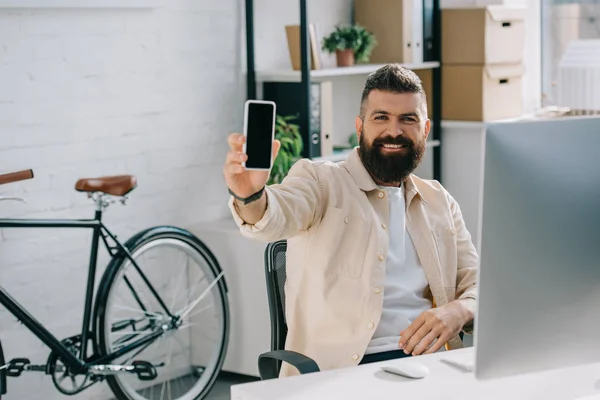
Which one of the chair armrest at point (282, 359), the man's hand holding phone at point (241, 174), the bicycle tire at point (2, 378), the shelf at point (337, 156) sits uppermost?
the man's hand holding phone at point (241, 174)

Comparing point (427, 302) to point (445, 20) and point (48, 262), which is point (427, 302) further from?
point (445, 20)

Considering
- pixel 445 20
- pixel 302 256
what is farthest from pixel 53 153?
pixel 445 20

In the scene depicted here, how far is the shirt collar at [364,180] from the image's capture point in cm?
229

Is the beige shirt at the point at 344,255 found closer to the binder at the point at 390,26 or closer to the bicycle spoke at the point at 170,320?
the bicycle spoke at the point at 170,320

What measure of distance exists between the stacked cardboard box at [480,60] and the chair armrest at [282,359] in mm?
2639

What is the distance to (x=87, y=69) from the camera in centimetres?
338

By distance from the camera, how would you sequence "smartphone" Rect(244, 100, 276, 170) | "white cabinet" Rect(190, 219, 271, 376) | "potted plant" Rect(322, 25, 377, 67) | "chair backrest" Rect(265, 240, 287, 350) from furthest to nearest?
"potted plant" Rect(322, 25, 377, 67) < "white cabinet" Rect(190, 219, 271, 376) < "chair backrest" Rect(265, 240, 287, 350) < "smartphone" Rect(244, 100, 276, 170)

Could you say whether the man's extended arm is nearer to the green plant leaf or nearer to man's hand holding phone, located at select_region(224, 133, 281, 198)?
man's hand holding phone, located at select_region(224, 133, 281, 198)

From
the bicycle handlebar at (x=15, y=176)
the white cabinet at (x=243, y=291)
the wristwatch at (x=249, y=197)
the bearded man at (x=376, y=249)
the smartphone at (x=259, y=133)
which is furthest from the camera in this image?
the white cabinet at (x=243, y=291)

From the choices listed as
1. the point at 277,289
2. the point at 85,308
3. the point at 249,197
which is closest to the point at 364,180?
the point at 277,289

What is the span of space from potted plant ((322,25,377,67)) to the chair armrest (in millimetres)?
2220

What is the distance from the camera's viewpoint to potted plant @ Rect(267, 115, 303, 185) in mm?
3771

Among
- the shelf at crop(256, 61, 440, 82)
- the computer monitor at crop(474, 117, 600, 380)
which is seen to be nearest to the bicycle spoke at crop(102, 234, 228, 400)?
the shelf at crop(256, 61, 440, 82)

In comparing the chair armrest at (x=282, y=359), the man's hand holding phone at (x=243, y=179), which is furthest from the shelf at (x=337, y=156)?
the man's hand holding phone at (x=243, y=179)
